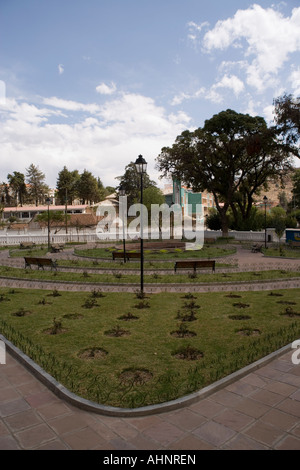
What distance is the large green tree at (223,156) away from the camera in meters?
32.5

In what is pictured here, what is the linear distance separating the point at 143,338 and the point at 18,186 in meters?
83.4

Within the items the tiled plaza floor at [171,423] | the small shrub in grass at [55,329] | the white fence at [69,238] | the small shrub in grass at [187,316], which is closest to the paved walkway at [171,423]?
the tiled plaza floor at [171,423]

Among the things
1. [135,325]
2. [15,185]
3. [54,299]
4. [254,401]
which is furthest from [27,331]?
[15,185]

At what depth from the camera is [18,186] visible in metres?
82.4

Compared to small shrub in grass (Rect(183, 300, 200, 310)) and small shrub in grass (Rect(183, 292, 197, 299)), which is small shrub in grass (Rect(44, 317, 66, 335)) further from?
small shrub in grass (Rect(183, 292, 197, 299))

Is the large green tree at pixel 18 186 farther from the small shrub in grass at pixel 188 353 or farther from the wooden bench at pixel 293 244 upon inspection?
the small shrub in grass at pixel 188 353

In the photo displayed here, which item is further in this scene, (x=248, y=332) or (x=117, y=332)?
(x=117, y=332)

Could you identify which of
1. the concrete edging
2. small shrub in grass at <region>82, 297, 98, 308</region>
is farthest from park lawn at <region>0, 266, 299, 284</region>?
the concrete edging

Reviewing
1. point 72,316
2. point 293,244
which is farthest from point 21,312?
point 293,244

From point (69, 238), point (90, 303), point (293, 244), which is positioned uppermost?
point (69, 238)

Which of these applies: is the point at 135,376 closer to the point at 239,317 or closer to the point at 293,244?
the point at 239,317

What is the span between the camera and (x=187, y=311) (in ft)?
28.7

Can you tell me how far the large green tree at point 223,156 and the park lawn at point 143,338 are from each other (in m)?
24.1
